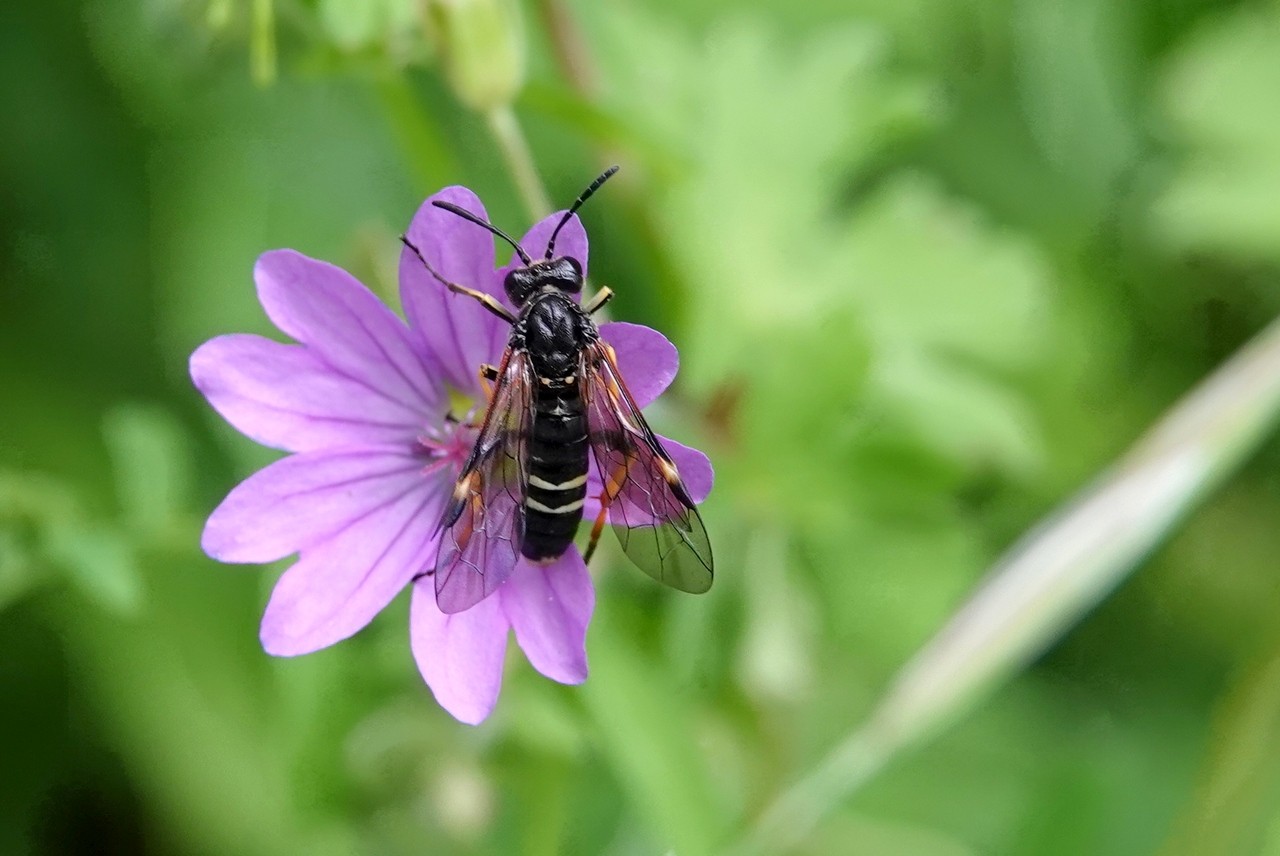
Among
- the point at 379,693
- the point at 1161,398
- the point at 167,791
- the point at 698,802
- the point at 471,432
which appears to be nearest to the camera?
the point at 471,432

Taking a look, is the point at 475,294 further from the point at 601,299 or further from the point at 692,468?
the point at 692,468

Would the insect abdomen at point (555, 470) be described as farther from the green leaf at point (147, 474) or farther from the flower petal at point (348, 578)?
the green leaf at point (147, 474)

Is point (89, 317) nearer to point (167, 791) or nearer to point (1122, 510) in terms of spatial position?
point (167, 791)

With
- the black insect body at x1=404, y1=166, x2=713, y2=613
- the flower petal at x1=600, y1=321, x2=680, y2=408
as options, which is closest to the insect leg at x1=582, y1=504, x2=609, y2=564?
the black insect body at x1=404, y1=166, x2=713, y2=613

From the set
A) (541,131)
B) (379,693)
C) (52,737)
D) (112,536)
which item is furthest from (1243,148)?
(52,737)

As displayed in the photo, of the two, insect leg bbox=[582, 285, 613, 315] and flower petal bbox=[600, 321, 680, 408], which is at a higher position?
insect leg bbox=[582, 285, 613, 315]

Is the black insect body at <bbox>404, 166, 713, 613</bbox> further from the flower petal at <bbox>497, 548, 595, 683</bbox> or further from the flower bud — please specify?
the flower bud

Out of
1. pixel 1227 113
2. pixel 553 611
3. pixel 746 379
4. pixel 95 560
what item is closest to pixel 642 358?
pixel 553 611

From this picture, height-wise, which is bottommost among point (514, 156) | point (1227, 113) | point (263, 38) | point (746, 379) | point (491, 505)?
point (491, 505)
